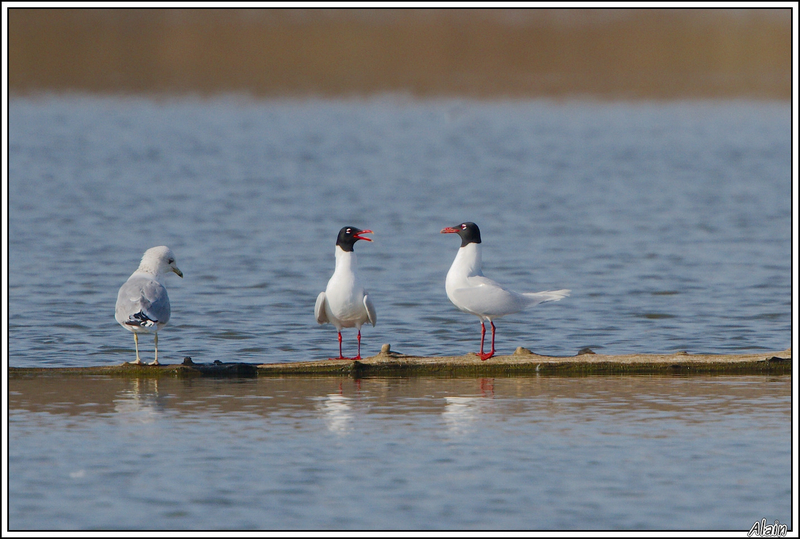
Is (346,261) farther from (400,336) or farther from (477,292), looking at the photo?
(400,336)

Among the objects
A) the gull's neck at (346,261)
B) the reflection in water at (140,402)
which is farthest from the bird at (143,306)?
the gull's neck at (346,261)

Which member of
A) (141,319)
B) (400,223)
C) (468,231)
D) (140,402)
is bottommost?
(140,402)

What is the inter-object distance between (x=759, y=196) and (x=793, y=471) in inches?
782

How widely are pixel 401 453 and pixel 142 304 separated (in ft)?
11.0

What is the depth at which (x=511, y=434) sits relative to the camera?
8.89m

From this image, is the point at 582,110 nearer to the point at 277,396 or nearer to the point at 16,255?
the point at 16,255

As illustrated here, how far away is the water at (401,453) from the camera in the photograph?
24.1 feet

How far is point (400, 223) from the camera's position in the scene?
75.6 ft

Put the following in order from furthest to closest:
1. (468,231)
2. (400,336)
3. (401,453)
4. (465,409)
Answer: (400,336), (468,231), (465,409), (401,453)

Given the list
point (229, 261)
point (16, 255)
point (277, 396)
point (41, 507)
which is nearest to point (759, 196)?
point (229, 261)

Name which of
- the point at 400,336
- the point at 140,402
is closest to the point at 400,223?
the point at 400,336

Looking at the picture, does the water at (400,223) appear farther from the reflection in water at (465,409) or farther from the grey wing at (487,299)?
the reflection in water at (465,409)

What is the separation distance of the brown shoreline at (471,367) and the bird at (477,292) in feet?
1.27

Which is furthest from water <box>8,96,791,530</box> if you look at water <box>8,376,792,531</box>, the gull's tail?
the gull's tail
